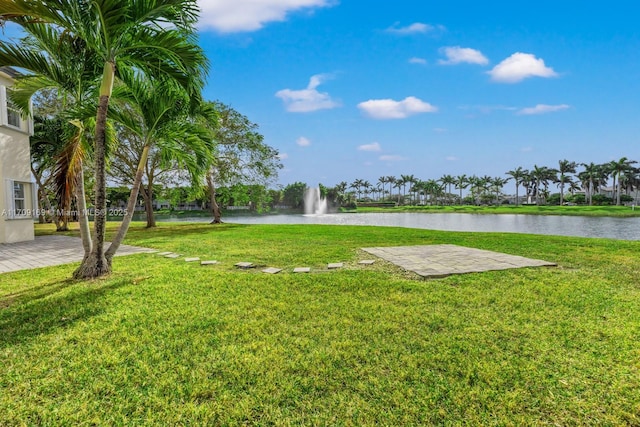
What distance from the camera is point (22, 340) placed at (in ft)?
9.54

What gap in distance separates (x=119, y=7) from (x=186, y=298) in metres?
4.10

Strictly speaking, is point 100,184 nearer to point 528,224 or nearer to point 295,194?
point 528,224

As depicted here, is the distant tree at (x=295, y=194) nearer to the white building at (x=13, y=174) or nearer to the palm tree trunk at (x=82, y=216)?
the white building at (x=13, y=174)

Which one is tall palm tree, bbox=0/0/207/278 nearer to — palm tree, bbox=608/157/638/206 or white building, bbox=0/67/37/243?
white building, bbox=0/67/37/243

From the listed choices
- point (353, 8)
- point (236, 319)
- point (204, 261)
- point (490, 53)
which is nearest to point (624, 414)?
point (236, 319)

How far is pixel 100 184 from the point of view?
4910 millimetres

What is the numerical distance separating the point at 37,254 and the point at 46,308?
5.54 metres

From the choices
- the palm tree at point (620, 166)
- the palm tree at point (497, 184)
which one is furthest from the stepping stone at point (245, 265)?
the palm tree at point (497, 184)

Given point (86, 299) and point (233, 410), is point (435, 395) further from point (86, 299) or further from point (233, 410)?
point (86, 299)

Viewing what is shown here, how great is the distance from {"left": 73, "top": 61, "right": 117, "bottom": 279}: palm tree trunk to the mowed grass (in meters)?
0.41

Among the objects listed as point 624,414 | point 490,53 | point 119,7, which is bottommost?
point 624,414

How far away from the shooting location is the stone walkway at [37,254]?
6469mm

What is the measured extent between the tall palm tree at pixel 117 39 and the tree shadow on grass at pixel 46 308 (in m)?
0.77

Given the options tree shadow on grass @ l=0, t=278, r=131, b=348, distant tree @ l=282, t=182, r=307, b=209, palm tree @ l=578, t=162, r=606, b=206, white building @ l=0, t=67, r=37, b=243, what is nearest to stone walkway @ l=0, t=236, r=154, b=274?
white building @ l=0, t=67, r=37, b=243
